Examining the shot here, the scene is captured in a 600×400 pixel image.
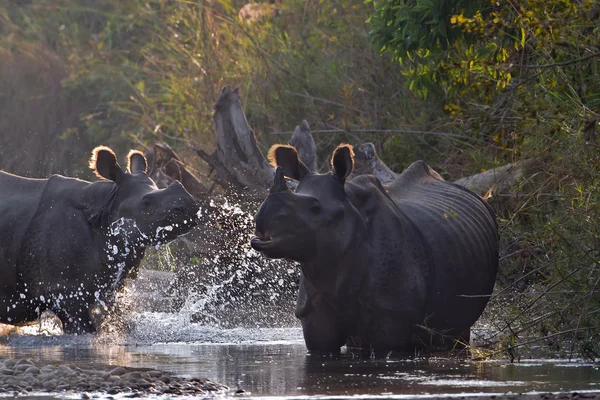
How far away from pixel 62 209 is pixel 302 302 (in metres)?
2.34

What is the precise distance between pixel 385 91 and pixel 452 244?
18.0ft

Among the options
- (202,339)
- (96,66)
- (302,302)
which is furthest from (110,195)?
(96,66)

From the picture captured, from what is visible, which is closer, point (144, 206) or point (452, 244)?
point (452, 244)

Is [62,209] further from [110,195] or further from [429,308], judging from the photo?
[429,308]

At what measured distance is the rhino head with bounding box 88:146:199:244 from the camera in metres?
8.62

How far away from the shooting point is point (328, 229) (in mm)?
6988

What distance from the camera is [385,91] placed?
1297 cm

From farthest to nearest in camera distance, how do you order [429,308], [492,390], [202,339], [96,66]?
[96,66] → [202,339] → [429,308] → [492,390]

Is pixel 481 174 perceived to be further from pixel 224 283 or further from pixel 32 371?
pixel 32 371

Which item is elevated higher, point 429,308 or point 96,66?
point 96,66

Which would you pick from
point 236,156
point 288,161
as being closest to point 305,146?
point 236,156

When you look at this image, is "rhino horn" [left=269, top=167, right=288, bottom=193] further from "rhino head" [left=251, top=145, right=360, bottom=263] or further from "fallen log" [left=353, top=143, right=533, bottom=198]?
"fallen log" [left=353, top=143, right=533, bottom=198]

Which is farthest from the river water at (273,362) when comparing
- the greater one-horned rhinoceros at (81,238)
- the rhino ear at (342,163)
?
the rhino ear at (342,163)

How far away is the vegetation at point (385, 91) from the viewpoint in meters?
7.21
